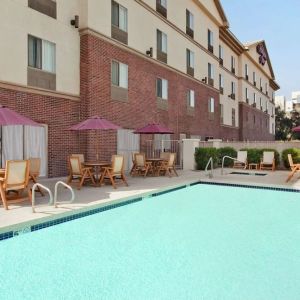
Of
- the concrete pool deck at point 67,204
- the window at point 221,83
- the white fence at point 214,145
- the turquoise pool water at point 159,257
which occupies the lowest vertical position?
the turquoise pool water at point 159,257

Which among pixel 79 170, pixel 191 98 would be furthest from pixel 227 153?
pixel 79 170

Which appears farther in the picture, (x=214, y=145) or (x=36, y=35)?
(x=214, y=145)

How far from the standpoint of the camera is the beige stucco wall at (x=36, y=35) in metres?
11.7

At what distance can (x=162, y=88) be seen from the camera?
21078 mm

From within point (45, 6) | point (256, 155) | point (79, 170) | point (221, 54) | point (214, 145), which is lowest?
point (79, 170)

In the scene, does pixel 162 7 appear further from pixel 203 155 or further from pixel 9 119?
pixel 9 119

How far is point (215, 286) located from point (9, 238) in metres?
3.85

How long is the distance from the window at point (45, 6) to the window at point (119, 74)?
3.92 metres

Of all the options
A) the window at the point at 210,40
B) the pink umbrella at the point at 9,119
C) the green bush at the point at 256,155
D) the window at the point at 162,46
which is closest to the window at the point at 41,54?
the pink umbrella at the point at 9,119

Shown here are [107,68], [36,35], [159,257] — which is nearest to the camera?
[159,257]

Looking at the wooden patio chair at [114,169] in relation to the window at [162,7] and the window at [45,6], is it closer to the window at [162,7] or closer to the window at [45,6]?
the window at [45,6]

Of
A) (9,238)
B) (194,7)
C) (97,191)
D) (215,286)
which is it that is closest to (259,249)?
(215,286)

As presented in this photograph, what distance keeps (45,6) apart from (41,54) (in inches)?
80.5

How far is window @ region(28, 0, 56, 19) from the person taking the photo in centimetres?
1281
